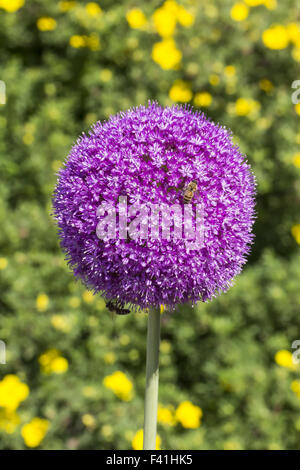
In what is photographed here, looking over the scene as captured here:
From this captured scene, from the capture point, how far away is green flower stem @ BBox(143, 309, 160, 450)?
1403mm

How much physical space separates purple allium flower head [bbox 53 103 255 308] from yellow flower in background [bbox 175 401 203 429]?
164 centimetres

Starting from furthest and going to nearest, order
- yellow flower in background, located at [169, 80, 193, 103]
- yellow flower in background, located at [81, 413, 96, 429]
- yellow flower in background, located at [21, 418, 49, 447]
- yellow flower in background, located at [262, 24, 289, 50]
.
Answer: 1. yellow flower in background, located at [262, 24, 289, 50]
2. yellow flower in background, located at [169, 80, 193, 103]
3. yellow flower in background, located at [81, 413, 96, 429]
4. yellow flower in background, located at [21, 418, 49, 447]

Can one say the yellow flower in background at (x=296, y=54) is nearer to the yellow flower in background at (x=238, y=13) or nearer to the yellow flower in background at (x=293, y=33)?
the yellow flower in background at (x=293, y=33)

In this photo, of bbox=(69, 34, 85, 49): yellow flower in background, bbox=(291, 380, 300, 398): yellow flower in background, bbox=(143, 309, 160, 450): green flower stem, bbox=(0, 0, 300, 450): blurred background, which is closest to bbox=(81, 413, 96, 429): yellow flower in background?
bbox=(0, 0, 300, 450): blurred background

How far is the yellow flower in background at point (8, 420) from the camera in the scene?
9.47 ft

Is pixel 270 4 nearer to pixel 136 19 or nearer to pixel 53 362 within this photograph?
pixel 136 19

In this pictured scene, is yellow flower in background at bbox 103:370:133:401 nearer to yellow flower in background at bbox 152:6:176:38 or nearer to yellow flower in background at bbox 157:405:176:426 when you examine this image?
yellow flower in background at bbox 157:405:176:426

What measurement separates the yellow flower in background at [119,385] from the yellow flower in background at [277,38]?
8.31 ft

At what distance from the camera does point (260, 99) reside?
3.74 metres

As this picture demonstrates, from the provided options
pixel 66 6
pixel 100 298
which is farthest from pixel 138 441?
pixel 66 6

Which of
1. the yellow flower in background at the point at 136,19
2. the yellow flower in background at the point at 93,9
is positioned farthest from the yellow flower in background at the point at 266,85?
the yellow flower in background at the point at 93,9

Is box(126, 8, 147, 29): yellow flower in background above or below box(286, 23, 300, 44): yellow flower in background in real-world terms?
above

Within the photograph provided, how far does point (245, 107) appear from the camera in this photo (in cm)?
349

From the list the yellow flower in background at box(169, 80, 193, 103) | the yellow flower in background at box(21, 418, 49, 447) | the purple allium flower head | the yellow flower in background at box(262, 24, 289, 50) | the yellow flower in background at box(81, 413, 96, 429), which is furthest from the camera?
the yellow flower in background at box(262, 24, 289, 50)
